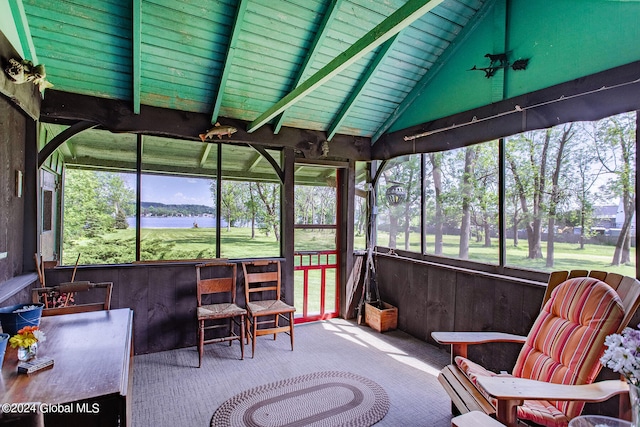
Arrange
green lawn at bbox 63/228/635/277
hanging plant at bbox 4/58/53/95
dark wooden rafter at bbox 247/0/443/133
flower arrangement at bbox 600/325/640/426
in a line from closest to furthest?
1. flower arrangement at bbox 600/325/640/426
2. dark wooden rafter at bbox 247/0/443/133
3. hanging plant at bbox 4/58/53/95
4. green lawn at bbox 63/228/635/277

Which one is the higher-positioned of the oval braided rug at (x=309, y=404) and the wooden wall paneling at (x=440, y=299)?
the wooden wall paneling at (x=440, y=299)

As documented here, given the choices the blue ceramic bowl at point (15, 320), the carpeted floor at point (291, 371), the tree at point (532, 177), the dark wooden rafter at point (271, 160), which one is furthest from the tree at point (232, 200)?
the tree at point (532, 177)

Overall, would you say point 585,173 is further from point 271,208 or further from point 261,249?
point 261,249

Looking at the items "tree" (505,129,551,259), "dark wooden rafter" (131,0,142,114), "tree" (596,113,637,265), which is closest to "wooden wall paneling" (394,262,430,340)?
"tree" (505,129,551,259)

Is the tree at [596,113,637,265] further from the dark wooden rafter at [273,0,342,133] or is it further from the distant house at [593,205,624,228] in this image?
the dark wooden rafter at [273,0,342,133]

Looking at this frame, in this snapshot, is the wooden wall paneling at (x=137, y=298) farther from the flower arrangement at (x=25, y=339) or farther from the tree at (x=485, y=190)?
the tree at (x=485, y=190)

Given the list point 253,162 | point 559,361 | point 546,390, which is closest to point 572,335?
point 559,361

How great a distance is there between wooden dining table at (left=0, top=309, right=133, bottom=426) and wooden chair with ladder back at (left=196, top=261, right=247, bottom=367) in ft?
5.90

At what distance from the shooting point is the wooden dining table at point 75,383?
1324 mm

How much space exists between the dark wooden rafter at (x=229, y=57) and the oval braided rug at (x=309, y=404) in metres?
2.91

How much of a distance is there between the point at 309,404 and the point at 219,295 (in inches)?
73.2

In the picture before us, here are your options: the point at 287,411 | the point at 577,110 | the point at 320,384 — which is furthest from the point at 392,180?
the point at 287,411

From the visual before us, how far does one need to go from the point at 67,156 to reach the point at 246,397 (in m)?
3.10

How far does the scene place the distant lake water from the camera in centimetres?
389
